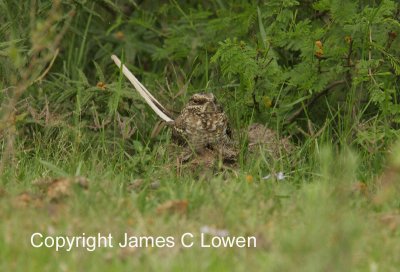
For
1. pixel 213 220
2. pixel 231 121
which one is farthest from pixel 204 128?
pixel 213 220

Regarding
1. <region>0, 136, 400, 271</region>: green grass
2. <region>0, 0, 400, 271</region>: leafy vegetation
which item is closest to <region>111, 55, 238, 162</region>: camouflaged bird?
<region>0, 0, 400, 271</region>: leafy vegetation

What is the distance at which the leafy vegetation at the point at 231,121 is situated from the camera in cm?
457

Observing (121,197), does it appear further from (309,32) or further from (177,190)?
(309,32)

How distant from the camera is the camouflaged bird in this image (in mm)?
7012

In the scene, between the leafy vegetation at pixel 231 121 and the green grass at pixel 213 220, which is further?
the leafy vegetation at pixel 231 121

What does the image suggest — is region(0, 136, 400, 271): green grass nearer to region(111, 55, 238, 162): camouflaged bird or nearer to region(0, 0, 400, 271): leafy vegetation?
region(0, 0, 400, 271): leafy vegetation

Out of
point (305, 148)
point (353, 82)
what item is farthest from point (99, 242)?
point (353, 82)

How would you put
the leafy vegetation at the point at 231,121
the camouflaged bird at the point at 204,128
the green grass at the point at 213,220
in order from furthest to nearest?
the camouflaged bird at the point at 204,128
the leafy vegetation at the point at 231,121
the green grass at the point at 213,220

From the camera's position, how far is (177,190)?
557 centimetres

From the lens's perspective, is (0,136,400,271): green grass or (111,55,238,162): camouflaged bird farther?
(111,55,238,162): camouflaged bird

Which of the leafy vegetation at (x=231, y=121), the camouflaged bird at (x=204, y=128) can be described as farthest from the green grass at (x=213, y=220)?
the camouflaged bird at (x=204, y=128)

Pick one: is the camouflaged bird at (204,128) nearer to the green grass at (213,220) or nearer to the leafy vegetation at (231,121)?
the leafy vegetation at (231,121)

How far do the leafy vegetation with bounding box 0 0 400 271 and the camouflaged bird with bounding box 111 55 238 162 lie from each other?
0.53 feet

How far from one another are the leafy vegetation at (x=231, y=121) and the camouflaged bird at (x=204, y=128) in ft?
0.53
